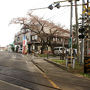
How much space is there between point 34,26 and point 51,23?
4.27m

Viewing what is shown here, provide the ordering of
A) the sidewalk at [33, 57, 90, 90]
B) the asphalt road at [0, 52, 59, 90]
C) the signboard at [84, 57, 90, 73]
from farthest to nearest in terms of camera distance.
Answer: the signboard at [84, 57, 90, 73] < the sidewalk at [33, 57, 90, 90] < the asphalt road at [0, 52, 59, 90]

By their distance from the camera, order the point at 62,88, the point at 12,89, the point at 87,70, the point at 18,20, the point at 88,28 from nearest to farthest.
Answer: the point at 12,89
the point at 62,88
the point at 87,70
the point at 88,28
the point at 18,20

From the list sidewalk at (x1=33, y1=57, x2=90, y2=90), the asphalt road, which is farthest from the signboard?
the asphalt road

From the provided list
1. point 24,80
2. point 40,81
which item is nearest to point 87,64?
point 40,81

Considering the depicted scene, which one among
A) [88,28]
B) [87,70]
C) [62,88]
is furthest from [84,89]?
[88,28]

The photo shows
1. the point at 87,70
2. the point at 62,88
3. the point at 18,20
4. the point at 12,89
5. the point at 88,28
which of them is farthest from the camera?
the point at 18,20

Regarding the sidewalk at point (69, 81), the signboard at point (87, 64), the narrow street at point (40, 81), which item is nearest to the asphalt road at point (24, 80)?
the narrow street at point (40, 81)

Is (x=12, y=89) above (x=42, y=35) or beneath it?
beneath

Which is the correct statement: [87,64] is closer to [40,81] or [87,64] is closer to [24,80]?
[40,81]

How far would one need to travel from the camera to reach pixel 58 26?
35.0 metres

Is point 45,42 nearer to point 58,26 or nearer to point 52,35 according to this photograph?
point 52,35

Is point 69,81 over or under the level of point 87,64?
under

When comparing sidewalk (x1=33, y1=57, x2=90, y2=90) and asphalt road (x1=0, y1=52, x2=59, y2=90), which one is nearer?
asphalt road (x1=0, y1=52, x2=59, y2=90)

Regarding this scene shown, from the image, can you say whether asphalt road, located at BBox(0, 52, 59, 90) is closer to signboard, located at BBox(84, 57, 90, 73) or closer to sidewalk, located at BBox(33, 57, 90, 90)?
sidewalk, located at BBox(33, 57, 90, 90)
